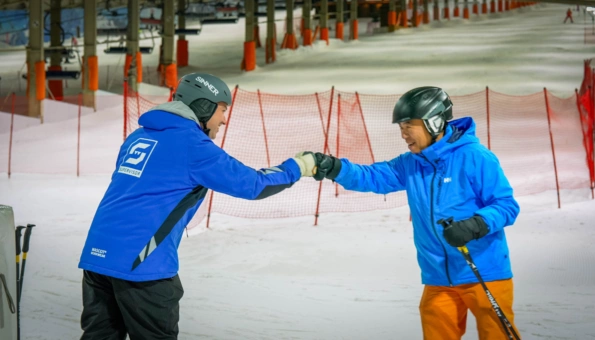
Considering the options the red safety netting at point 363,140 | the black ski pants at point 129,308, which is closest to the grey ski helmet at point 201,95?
the black ski pants at point 129,308

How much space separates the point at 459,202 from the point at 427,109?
0.48 meters

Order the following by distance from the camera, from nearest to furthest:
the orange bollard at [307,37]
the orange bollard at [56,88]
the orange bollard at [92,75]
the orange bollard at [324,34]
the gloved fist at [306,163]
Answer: the gloved fist at [306,163] < the orange bollard at [92,75] < the orange bollard at [56,88] < the orange bollard at [307,37] < the orange bollard at [324,34]

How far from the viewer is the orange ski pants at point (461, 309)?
4266mm

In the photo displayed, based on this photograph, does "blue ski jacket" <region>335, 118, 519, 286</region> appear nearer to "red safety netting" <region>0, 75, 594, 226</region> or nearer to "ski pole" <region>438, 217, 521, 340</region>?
"ski pole" <region>438, 217, 521, 340</region>

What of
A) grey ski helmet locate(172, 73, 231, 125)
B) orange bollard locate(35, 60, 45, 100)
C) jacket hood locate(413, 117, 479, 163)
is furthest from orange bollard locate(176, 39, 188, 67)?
jacket hood locate(413, 117, 479, 163)

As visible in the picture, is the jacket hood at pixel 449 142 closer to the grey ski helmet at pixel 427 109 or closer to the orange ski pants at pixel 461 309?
the grey ski helmet at pixel 427 109

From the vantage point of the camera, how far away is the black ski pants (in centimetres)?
407

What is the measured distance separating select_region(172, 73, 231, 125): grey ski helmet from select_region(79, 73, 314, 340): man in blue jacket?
93 millimetres

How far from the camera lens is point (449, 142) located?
14.2 feet

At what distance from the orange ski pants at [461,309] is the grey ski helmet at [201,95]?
1428 millimetres

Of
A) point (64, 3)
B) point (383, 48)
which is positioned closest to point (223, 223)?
point (64, 3)

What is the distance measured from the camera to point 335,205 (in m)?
13.0

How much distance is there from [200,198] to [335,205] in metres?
8.79

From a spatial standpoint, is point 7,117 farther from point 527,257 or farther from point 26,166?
point 527,257
